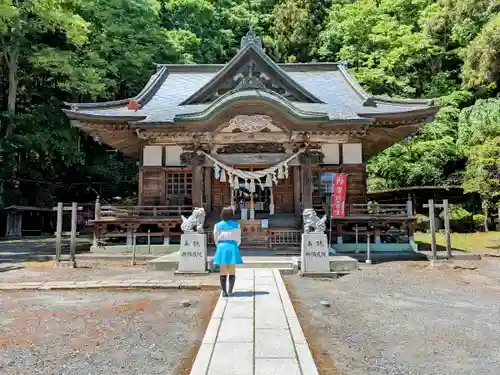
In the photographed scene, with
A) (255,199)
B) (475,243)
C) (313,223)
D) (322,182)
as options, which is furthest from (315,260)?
(475,243)

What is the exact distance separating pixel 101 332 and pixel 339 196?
30.9 ft

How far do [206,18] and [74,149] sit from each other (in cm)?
1930

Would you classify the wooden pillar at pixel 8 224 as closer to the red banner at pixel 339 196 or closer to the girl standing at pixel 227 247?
the red banner at pixel 339 196

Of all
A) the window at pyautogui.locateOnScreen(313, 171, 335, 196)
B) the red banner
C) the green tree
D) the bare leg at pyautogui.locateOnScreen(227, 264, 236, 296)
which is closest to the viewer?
the bare leg at pyautogui.locateOnScreen(227, 264, 236, 296)

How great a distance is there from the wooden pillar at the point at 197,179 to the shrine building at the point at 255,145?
0.04m

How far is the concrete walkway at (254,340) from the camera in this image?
3.78m

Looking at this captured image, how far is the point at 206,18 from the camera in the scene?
35.9 metres

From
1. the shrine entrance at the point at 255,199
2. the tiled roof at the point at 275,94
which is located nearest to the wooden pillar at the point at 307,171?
the tiled roof at the point at 275,94

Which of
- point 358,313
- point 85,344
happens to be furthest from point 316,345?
point 85,344

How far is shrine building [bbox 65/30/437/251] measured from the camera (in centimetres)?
1332

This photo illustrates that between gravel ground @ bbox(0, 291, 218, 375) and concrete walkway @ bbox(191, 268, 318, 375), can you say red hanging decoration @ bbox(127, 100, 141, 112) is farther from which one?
concrete walkway @ bbox(191, 268, 318, 375)

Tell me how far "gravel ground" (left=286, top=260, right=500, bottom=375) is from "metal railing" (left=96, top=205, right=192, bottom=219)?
6429 mm

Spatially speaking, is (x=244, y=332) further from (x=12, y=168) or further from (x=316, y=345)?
(x=12, y=168)

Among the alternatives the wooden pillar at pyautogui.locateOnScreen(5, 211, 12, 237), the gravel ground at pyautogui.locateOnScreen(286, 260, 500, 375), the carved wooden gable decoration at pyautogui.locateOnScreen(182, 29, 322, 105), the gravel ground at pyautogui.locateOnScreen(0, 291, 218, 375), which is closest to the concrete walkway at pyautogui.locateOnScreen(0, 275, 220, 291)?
the gravel ground at pyautogui.locateOnScreen(0, 291, 218, 375)
